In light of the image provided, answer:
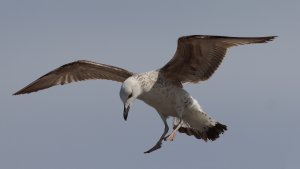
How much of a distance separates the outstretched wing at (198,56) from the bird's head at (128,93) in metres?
0.85

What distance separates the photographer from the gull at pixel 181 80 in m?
14.0

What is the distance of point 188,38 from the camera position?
13.9m

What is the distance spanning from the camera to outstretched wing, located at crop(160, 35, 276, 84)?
13883mm

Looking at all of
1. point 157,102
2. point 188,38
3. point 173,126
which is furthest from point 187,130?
point 188,38

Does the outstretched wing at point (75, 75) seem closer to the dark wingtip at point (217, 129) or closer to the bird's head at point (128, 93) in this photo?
the bird's head at point (128, 93)

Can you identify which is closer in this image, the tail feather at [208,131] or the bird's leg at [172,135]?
the bird's leg at [172,135]

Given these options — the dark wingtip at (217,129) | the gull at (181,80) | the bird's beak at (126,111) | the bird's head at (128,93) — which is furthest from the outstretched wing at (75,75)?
the dark wingtip at (217,129)

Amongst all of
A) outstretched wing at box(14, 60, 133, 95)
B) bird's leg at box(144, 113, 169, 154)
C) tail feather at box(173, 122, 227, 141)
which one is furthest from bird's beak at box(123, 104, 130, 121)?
tail feather at box(173, 122, 227, 141)

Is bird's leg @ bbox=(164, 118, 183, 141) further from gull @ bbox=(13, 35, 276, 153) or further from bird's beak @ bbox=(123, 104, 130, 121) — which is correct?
bird's beak @ bbox=(123, 104, 130, 121)

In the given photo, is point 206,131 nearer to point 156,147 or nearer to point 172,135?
point 172,135

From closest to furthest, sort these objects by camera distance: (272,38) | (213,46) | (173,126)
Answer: (272,38)
(213,46)
(173,126)

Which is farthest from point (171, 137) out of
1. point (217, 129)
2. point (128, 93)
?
point (128, 93)

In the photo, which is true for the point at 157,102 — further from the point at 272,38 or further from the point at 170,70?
the point at 272,38

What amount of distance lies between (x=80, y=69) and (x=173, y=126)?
84.9 inches
